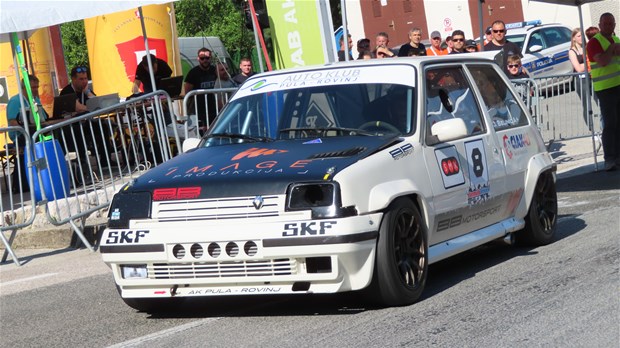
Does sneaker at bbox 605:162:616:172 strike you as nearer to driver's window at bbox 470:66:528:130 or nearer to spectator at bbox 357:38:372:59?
spectator at bbox 357:38:372:59

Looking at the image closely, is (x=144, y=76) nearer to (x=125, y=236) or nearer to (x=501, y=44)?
(x=501, y=44)

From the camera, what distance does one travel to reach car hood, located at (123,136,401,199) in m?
7.04

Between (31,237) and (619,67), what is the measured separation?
8092mm

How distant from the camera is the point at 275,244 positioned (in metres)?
6.83

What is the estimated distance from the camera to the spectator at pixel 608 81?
15.5 meters

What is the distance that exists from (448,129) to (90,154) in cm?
583

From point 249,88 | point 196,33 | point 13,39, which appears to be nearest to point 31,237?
point 13,39

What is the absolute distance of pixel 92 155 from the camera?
12.6 meters

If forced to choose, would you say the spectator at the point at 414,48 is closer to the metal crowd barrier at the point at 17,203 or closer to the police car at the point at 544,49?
the metal crowd barrier at the point at 17,203

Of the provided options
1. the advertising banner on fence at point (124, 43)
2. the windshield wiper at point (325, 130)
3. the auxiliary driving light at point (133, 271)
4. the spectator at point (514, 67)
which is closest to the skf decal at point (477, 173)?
the windshield wiper at point (325, 130)

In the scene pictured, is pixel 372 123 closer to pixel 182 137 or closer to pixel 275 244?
pixel 275 244

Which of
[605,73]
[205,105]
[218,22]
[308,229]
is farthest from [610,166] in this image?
[218,22]

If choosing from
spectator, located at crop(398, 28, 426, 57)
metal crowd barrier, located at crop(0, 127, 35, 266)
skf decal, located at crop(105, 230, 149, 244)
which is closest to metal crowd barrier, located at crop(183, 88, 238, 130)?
metal crowd barrier, located at crop(0, 127, 35, 266)

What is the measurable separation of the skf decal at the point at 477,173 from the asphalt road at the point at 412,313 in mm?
574
